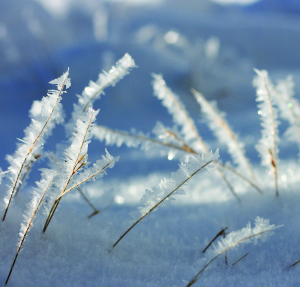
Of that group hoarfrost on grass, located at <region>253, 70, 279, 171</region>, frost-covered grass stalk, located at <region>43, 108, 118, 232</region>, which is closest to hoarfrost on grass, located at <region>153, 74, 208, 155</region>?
hoarfrost on grass, located at <region>253, 70, 279, 171</region>

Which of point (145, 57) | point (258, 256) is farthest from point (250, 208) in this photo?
point (145, 57)

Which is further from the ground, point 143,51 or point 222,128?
point 143,51

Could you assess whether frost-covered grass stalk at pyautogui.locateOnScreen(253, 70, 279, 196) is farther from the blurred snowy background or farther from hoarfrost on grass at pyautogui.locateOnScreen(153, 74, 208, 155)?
the blurred snowy background

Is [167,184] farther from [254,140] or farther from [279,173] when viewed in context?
[254,140]

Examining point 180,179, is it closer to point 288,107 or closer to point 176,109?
point 176,109

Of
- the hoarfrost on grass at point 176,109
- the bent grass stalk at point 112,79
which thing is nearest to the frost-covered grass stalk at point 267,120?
the hoarfrost on grass at point 176,109

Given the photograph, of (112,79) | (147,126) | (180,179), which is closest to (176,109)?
(112,79)
